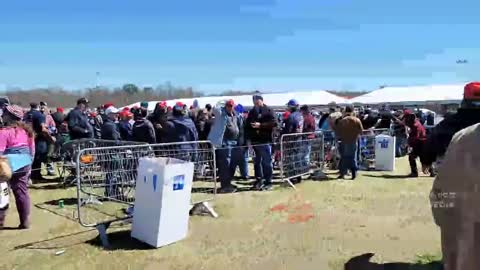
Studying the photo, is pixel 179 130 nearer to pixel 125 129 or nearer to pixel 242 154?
pixel 125 129

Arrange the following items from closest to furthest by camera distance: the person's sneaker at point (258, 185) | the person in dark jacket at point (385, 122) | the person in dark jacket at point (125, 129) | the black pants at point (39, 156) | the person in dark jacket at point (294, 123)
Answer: the person in dark jacket at point (125, 129)
the person's sneaker at point (258, 185)
the person in dark jacket at point (294, 123)
the black pants at point (39, 156)
the person in dark jacket at point (385, 122)

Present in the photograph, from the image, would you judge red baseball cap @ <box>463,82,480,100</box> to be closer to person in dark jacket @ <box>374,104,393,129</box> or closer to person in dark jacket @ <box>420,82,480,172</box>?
person in dark jacket @ <box>420,82,480,172</box>

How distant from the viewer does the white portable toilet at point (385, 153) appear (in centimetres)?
1316

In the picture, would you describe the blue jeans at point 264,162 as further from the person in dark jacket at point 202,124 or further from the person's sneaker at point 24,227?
the person's sneaker at point 24,227

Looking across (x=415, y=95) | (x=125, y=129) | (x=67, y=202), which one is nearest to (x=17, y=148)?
(x=67, y=202)

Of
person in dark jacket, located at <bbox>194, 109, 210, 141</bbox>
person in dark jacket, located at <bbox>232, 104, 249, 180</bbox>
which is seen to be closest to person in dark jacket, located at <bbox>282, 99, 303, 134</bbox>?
person in dark jacket, located at <bbox>232, 104, 249, 180</bbox>

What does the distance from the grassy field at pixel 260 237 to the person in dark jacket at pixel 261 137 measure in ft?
2.57

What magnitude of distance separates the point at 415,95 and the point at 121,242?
37.2 meters

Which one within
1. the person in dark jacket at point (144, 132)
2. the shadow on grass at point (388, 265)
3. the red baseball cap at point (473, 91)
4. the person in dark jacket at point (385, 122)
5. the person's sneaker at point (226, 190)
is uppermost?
the red baseball cap at point (473, 91)

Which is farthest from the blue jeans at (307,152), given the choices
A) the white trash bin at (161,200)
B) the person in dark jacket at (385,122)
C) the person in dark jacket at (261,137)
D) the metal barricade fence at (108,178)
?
the person in dark jacket at (385,122)

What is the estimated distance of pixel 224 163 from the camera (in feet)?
31.9

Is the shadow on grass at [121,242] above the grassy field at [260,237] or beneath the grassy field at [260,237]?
above

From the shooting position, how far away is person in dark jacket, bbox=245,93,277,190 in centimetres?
994

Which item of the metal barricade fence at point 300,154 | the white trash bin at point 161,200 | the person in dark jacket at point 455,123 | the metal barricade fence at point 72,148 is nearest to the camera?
the person in dark jacket at point 455,123
